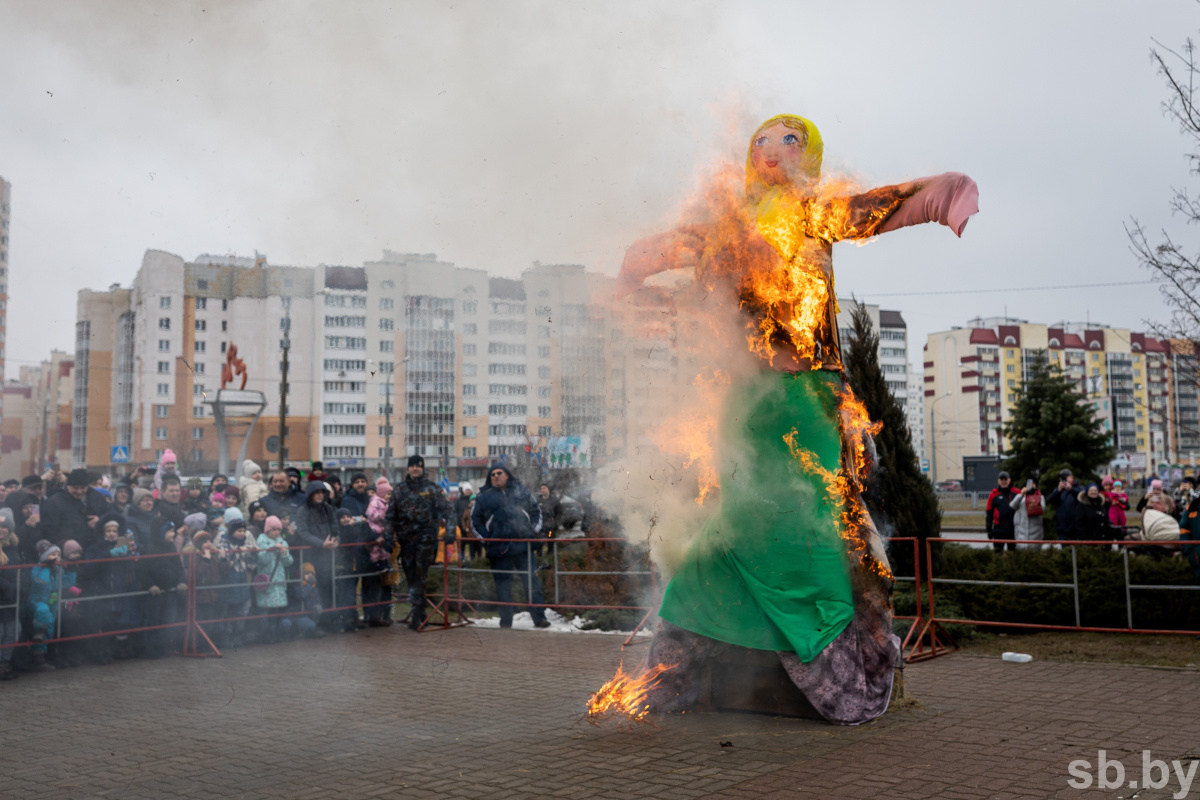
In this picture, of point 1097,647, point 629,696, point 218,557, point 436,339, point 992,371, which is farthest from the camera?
point 992,371

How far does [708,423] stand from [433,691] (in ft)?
11.7

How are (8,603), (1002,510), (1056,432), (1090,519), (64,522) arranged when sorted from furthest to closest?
1. (1056,432)
2. (1002,510)
3. (1090,519)
4. (64,522)
5. (8,603)

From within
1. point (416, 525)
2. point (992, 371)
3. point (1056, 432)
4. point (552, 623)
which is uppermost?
point (992, 371)

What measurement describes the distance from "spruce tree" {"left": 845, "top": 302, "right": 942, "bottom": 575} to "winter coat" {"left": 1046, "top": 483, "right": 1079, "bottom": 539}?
190cm

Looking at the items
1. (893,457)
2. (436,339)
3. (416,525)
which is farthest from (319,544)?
(893,457)

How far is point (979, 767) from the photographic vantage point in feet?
17.7

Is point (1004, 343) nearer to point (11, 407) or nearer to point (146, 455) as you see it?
point (146, 455)

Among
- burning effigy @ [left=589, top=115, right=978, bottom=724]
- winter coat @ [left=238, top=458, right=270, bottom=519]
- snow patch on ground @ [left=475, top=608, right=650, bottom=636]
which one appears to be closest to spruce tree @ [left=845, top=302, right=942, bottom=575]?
snow patch on ground @ [left=475, top=608, right=650, bottom=636]

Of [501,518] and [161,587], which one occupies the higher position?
[501,518]

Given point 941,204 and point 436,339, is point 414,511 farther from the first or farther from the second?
point 941,204

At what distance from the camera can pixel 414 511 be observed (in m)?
12.4

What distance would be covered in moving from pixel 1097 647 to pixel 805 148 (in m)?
7.02

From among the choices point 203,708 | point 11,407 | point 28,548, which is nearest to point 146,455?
point 28,548

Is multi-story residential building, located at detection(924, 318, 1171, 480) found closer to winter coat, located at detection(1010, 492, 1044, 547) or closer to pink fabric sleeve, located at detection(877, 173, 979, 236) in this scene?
winter coat, located at detection(1010, 492, 1044, 547)
